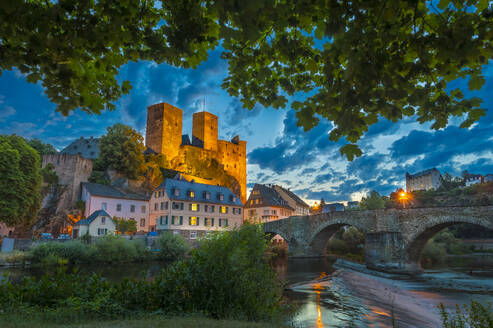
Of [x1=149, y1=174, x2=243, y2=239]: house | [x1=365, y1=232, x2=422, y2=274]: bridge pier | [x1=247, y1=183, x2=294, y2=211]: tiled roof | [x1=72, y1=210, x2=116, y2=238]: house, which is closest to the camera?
[x1=365, y1=232, x2=422, y2=274]: bridge pier

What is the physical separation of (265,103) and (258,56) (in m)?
0.74

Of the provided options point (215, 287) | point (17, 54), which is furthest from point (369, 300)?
point (17, 54)

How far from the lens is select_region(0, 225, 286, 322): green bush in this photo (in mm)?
5750

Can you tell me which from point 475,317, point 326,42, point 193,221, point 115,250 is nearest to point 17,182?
point 115,250

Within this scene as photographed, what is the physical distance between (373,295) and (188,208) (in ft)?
86.4

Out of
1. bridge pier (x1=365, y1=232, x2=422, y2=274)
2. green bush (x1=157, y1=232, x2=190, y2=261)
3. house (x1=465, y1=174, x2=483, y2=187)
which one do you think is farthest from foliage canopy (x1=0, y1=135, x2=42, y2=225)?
house (x1=465, y1=174, x2=483, y2=187)

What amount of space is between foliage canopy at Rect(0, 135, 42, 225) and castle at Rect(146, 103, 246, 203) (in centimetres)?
3415

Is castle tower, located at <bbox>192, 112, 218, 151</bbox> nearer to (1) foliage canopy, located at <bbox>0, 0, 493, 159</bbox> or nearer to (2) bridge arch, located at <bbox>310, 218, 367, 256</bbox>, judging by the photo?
(2) bridge arch, located at <bbox>310, 218, 367, 256</bbox>

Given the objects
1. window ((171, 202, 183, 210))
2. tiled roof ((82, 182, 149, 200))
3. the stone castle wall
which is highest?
the stone castle wall

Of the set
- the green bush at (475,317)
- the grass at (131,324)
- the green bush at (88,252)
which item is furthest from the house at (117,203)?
the green bush at (475,317)

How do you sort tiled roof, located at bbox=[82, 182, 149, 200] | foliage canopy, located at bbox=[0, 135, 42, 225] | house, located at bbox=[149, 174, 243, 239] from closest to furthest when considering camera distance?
foliage canopy, located at bbox=[0, 135, 42, 225] < tiled roof, located at bbox=[82, 182, 149, 200] < house, located at bbox=[149, 174, 243, 239]

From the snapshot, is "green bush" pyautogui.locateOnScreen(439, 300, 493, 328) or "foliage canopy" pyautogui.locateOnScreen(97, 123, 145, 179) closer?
"green bush" pyautogui.locateOnScreen(439, 300, 493, 328)

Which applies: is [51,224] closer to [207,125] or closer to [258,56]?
[258,56]

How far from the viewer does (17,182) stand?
25.4 meters
